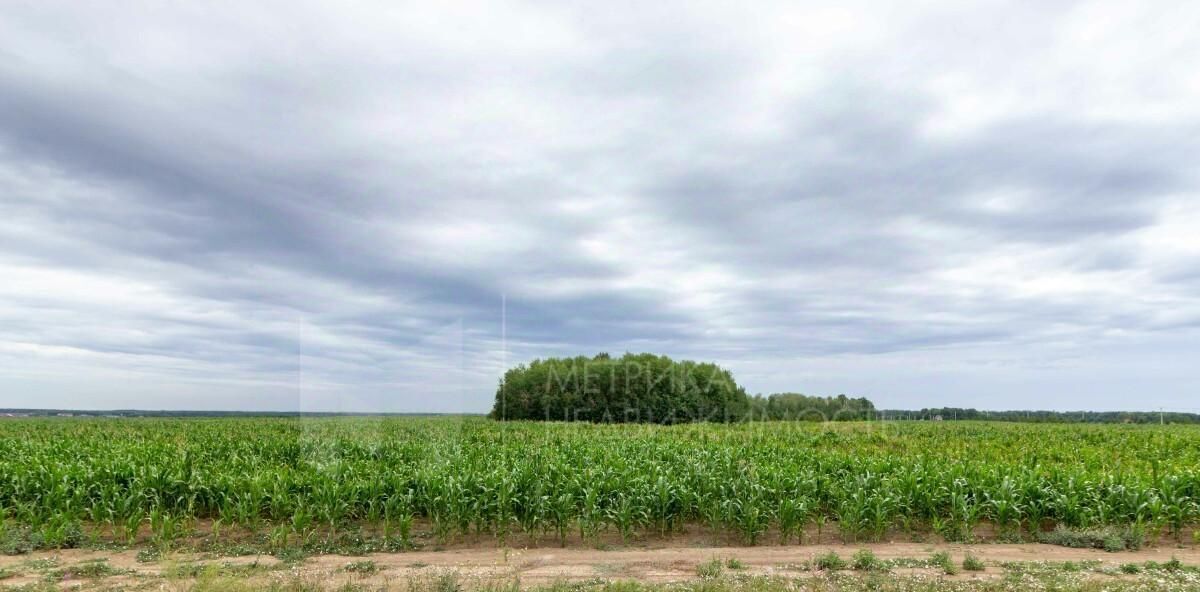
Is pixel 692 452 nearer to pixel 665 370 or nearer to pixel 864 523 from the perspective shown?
pixel 864 523

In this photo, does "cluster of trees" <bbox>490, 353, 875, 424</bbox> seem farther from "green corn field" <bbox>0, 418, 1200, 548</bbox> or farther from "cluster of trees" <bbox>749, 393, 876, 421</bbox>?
"green corn field" <bbox>0, 418, 1200, 548</bbox>

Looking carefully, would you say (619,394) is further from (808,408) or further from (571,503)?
(571,503)

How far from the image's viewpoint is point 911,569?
8.11 meters

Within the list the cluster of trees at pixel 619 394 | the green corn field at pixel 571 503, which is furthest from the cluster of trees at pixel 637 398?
the green corn field at pixel 571 503

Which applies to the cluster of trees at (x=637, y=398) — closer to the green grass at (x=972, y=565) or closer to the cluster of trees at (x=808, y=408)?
the cluster of trees at (x=808, y=408)

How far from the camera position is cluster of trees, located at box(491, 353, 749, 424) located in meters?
60.0

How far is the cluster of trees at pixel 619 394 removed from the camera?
60.0 m

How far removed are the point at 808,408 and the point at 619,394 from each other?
55.8ft

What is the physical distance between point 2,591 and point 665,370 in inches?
2368

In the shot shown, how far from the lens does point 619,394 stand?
61.2 m

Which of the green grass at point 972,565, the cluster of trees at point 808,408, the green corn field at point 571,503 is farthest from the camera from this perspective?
the cluster of trees at point 808,408

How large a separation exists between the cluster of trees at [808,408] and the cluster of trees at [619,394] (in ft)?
8.16

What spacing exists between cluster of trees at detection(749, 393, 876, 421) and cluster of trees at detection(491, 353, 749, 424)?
2486 mm

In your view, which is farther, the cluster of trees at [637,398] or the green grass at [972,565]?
the cluster of trees at [637,398]
